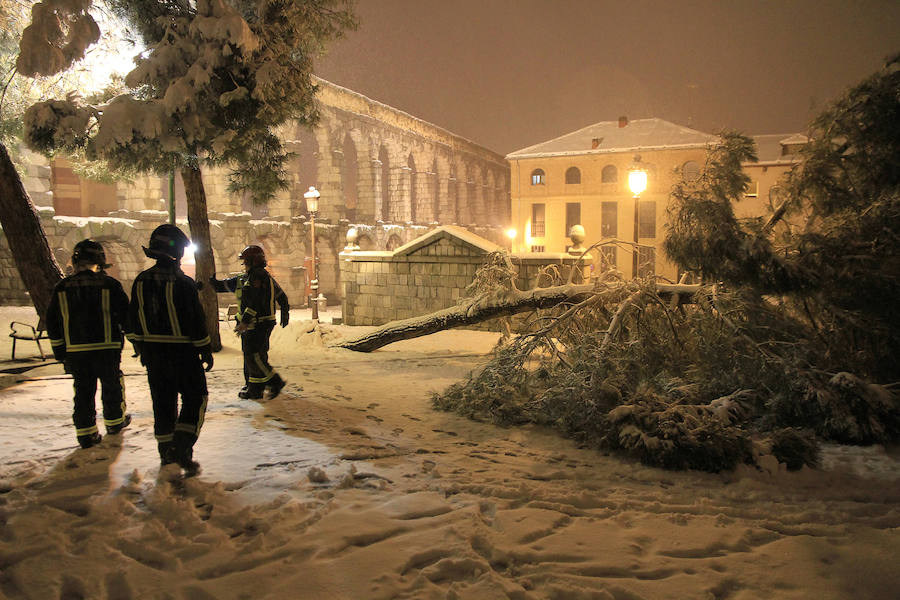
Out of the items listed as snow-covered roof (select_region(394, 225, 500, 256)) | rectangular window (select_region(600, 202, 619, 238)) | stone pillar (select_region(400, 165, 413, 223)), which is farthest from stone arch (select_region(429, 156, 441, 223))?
snow-covered roof (select_region(394, 225, 500, 256))

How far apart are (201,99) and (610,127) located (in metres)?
28.5

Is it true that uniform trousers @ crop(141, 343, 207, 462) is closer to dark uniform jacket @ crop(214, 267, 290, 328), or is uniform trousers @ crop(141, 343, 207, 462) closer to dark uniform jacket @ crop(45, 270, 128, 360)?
dark uniform jacket @ crop(45, 270, 128, 360)

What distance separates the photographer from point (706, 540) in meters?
3.15

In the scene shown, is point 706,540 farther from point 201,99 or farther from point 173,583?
point 201,99

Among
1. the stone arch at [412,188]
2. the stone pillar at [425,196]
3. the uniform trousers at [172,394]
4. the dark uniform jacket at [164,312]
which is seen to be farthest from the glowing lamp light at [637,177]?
the stone pillar at [425,196]

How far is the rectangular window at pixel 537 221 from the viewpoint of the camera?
33.2m

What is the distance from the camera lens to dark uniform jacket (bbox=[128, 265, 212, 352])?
3.95 m

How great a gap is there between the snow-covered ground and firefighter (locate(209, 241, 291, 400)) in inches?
35.9

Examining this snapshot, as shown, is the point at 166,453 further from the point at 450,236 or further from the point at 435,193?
the point at 435,193

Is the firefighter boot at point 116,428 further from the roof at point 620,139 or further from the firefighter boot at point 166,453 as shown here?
the roof at point 620,139

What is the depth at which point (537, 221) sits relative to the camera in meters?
33.6

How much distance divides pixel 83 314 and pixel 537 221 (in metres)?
31.0

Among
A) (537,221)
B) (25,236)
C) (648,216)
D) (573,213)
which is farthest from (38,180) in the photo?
(648,216)

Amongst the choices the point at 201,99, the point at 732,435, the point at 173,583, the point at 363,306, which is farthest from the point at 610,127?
the point at 173,583
